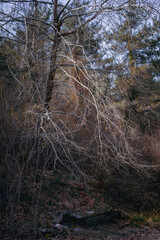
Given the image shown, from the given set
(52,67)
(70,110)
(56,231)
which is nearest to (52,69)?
(52,67)

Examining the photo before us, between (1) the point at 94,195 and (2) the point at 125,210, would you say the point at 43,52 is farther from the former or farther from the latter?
(2) the point at 125,210

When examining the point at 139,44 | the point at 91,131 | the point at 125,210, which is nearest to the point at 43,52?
the point at 139,44

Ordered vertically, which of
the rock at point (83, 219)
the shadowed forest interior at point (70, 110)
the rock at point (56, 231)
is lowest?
the rock at point (83, 219)

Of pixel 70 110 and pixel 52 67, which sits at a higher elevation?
pixel 52 67

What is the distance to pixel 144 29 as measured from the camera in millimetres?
7949

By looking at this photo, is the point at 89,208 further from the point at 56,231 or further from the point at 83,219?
the point at 56,231

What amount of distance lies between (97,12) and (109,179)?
19.0 ft

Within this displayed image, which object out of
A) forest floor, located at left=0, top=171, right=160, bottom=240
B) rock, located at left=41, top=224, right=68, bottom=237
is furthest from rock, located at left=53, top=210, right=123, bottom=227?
rock, located at left=41, top=224, right=68, bottom=237

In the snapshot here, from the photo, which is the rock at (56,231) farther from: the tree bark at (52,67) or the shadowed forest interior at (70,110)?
the tree bark at (52,67)

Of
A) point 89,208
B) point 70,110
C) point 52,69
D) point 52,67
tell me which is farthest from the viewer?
point 70,110

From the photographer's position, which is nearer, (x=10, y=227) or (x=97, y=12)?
(x=10, y=227)

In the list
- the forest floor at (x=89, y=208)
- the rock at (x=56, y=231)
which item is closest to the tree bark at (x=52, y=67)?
the forest floor at (x=89, y=208)

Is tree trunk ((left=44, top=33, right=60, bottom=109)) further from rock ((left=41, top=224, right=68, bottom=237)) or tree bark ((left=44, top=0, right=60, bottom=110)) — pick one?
rock ((left=41, top=224, right=68, bottom=237))

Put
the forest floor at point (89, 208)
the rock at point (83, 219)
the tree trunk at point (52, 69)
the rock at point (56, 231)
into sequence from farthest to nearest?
the tree trunk at point (52, 69) → the rock at point (83, 219) → the forest floor at point (89, 208) → the rock at point (56, 231)
